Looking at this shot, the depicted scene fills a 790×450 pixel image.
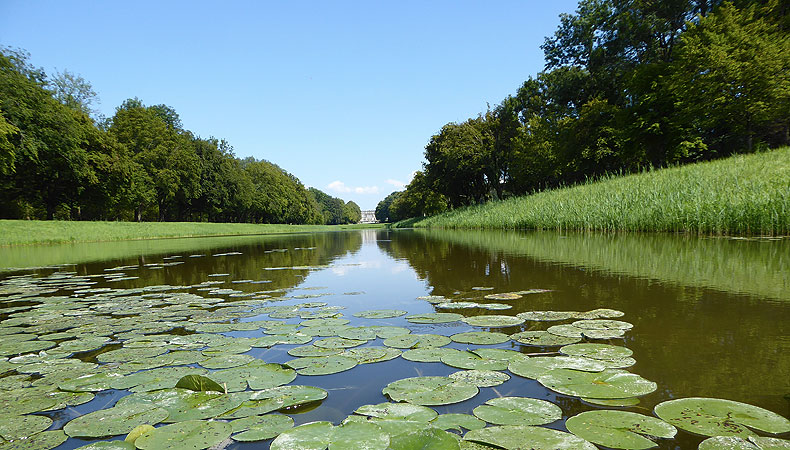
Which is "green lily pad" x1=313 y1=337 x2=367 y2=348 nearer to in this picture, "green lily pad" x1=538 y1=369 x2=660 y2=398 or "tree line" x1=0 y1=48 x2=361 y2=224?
"green lily pad" x1=538 y1=369 x2=660 y2=398

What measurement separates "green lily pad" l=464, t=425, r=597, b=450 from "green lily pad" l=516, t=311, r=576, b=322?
133cm

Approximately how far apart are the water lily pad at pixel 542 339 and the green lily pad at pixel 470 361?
336 mm

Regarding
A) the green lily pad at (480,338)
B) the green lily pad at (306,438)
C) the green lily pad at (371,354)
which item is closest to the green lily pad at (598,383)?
the green lily pad at (480,338)

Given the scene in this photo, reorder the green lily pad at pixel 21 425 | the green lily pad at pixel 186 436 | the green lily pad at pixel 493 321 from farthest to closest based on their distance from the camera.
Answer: the green lily pad at pixel 493 321 < the green lily pad at pixel 21 425 < the green lily pad at pixel 186 436

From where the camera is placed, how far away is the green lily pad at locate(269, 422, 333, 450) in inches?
43.0

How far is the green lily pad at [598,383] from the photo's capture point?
134 cm

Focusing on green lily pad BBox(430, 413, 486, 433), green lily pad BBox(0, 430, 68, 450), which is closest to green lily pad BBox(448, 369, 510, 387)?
green lily pad BBox(430, 413, 486, 433)

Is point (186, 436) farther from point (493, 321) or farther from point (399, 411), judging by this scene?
point (493, 321)

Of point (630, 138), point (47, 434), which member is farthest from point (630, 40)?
point (47, 434)

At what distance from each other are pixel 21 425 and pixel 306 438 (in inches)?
42.9

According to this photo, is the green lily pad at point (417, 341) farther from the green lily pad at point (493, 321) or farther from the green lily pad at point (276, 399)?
the green lily pad at point (276, 399)

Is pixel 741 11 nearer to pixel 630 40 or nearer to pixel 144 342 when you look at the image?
pixel 630 40

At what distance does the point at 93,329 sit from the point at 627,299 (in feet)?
12.8

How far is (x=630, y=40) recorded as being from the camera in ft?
72.3
